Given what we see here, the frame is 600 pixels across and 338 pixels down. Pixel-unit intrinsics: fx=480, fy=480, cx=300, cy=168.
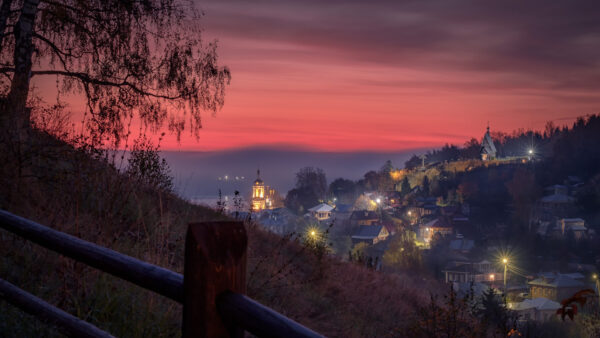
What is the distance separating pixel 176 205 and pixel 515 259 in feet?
207

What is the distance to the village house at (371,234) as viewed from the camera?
72875mm

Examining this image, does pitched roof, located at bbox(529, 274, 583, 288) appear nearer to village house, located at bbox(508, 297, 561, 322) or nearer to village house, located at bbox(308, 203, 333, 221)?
village house, located at bbox(508, 297, 561, 322)

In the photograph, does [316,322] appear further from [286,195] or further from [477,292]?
[286,195]

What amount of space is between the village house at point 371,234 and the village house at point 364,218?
21.1ft

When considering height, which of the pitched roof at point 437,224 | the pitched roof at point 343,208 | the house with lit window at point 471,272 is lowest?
the house with lit window at point 471,272

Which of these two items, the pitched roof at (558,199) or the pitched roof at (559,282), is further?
the pitched roof at (558,199)

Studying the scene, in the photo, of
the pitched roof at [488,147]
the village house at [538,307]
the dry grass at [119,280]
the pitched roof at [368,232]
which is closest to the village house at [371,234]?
the pitched roof at [368,232]

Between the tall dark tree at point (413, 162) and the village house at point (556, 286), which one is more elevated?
the tall dark tree at point (413, 162)

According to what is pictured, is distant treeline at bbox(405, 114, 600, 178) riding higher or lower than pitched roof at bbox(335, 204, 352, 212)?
higher

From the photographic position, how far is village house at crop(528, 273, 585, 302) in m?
49.3

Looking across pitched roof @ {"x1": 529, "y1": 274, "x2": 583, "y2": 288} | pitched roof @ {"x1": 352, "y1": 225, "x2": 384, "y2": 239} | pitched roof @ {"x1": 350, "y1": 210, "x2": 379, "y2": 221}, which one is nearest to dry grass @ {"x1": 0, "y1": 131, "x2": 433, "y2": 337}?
pitched roof @ {"x1": 529, "y1": 274, "x2": 583, "y2": 288}

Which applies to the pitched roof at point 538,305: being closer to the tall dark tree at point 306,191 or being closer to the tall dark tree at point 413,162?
the tall dark tree at point 306,191

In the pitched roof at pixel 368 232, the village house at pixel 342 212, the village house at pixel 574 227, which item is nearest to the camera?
the village house at pixel 574 227

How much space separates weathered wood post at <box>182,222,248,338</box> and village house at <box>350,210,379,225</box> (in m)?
84.7
